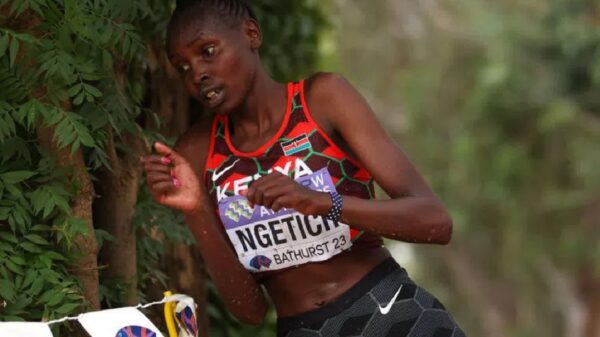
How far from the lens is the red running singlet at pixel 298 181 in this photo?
3953mm

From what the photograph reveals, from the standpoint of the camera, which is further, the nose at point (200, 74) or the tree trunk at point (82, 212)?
the tree trunk at point (82, 212)

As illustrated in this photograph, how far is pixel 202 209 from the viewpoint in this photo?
12.9 feet

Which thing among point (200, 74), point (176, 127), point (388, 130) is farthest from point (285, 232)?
point (388, 130)

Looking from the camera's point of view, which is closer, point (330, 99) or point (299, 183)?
point (299, 183)

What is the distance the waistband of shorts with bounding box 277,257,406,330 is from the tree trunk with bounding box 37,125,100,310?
703 millimetres

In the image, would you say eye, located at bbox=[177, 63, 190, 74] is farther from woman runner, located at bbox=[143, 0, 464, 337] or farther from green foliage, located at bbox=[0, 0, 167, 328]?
green foliage, located at bbox=[0, 0, 167, 328]

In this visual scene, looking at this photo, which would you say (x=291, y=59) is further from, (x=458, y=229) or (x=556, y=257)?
(x=458, y=229)

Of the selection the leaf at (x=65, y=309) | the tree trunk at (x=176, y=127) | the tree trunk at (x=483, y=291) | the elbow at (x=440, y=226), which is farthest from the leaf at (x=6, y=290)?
the tree trunk at (x=483, y=291)

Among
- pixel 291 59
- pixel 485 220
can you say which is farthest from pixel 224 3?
pixel 485 220

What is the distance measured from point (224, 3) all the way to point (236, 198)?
62 cm

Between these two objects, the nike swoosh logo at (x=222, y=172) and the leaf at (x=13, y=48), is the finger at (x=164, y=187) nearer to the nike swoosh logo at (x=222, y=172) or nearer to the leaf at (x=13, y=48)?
the nike swoosh logo at (x=222, y=172)

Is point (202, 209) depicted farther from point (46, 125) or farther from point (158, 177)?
point (46, 125)

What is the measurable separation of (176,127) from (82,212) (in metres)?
1.46

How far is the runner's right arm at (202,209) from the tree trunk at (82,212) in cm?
35
